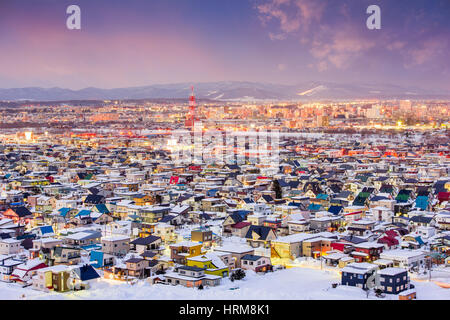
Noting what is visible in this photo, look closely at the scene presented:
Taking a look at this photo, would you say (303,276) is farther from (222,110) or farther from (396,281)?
(222,110)

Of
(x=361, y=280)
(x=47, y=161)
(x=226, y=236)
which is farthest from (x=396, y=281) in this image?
(x=47, y=161)

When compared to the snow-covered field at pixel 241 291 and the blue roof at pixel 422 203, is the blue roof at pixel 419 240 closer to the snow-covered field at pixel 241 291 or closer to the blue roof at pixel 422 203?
the snow-covered field at pixel 241 291

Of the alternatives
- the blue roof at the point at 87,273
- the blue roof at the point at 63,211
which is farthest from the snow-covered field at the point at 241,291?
the blue roof at the point at 63,211

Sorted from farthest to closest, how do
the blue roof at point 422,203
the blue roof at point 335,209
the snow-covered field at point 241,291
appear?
the blue roof at point 422,203 < the blue roof at point 335,209 < the snow-covered field at point 241,291

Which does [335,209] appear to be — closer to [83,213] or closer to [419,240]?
[419,240]

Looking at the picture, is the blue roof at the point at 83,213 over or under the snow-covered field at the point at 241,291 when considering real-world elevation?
over

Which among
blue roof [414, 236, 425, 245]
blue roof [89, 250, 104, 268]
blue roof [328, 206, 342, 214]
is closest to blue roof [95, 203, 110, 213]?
blue roof [89, 250, 104, 268]

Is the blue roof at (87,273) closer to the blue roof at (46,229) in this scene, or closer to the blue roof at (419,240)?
the blue roof at (46,229)

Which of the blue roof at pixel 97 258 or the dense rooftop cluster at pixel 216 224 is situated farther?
the blue roof at pixel 97 258

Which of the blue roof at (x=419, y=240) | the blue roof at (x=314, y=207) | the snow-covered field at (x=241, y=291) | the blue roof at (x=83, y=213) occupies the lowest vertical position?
the snow-covered field at (x=241, y=291)

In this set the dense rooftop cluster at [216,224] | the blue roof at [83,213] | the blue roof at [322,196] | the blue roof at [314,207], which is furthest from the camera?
the blue roof at [322,196]
